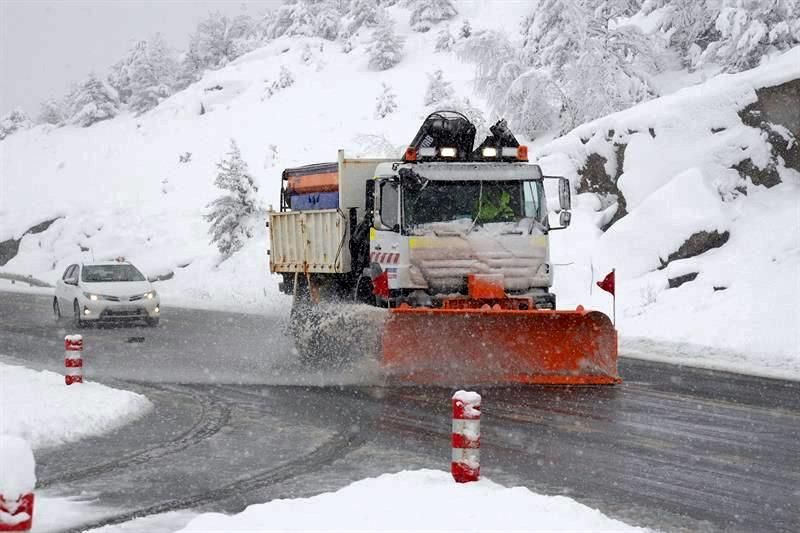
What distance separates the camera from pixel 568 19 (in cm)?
3822

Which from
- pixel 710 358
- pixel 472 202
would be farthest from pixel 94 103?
pixel 472 202

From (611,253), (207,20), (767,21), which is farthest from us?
(207,20)

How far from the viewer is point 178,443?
10.4 meters

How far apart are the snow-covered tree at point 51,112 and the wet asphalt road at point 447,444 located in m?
72.4

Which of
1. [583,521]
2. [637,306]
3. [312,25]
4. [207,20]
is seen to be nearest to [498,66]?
[637,306]

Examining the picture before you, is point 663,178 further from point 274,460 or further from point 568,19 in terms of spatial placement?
point 274,460

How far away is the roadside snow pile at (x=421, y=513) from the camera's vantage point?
641 centimetres

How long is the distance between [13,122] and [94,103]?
15.2 m

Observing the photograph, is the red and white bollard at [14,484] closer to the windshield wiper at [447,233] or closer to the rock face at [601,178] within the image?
the windshield wiper at [447,233]

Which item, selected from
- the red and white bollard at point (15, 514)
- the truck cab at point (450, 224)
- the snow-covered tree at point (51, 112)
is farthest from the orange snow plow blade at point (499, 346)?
the snow-covered tree at point (51, 112)

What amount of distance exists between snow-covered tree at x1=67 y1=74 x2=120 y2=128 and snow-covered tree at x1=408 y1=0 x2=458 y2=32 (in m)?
21.7

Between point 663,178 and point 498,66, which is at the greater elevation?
point 498,66

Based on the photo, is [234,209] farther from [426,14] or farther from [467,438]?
[426,14]

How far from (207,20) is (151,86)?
15008mm
